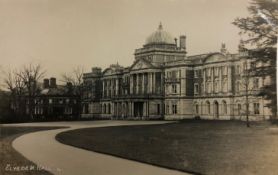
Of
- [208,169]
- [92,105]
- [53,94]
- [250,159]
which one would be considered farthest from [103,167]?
[53,94]

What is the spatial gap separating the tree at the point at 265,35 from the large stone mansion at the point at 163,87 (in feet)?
85.1

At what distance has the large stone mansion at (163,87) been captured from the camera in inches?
1556

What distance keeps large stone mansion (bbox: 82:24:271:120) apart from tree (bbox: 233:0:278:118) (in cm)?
2593

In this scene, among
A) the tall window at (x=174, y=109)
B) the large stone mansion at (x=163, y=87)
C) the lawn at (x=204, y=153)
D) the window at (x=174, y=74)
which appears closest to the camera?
the lawn at (x=204, y=153)

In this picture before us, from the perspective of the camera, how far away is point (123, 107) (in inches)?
1922

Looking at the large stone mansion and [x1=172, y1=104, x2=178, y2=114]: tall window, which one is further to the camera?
[x1=172, y1=104, x2=178, y2=114]: tall window

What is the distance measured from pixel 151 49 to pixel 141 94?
5037mm

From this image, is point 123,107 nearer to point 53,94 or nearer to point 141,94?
point 141,94

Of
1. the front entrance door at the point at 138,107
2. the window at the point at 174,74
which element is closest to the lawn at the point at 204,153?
the window at the point at 174,74

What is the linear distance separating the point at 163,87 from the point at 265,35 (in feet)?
123

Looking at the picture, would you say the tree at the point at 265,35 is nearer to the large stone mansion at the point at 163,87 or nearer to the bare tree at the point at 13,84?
the bare tree at the point at 13,84

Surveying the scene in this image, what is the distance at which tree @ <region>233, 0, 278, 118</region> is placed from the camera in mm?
9594

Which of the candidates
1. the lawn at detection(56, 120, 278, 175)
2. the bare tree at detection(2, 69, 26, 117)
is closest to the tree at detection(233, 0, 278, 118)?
the lawn at detection(56, 120, 278, 175)

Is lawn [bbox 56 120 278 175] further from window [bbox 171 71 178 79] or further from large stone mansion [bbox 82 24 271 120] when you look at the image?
window [bbox 171 71 178 79]
